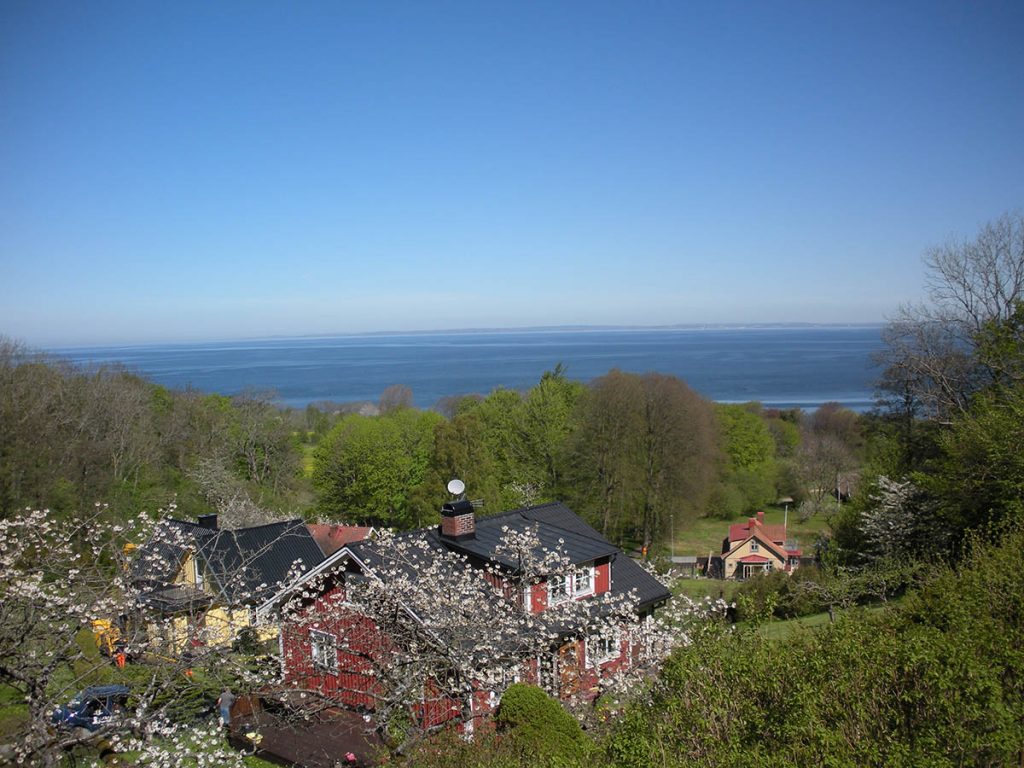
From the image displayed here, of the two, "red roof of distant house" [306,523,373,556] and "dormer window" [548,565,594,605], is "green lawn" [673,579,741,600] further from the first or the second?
"red roof of distant house" [306,523,373,556]

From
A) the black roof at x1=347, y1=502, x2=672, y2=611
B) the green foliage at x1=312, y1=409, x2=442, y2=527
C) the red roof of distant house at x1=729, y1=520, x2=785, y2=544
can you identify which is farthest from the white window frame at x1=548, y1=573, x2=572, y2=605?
the red roof of distant house at x1=729, y1=520, x2=785, y2=544

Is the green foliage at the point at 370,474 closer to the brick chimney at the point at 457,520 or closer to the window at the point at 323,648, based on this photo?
the brick chimney at the point at 457,520

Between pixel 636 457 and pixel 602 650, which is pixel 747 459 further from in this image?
pixel 602 650

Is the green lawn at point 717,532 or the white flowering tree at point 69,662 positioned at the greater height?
the white flowering tree at point 69,662

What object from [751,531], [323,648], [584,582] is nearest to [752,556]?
[751,531]

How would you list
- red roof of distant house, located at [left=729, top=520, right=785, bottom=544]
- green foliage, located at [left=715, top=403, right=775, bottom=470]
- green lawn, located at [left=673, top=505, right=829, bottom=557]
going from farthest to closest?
1. green foliage, located at [left=715, top=403, right=775, bottom=470]
2. green lawn, located at [left=673, top=505, right=829, bottom=557]
3. red roof of distant house, located at [left=729, top=520, right=785, bottom=544]

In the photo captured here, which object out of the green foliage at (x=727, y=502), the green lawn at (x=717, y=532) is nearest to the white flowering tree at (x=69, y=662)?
the green lawn at (x=717, y=532)
